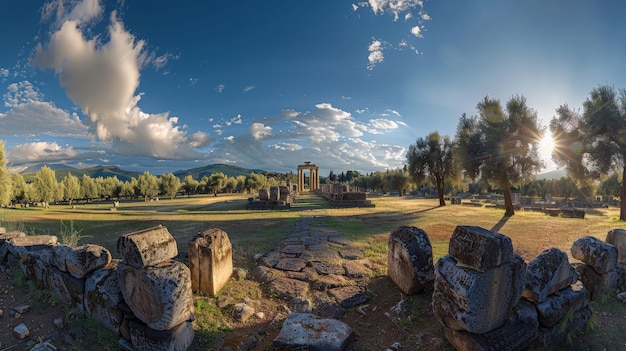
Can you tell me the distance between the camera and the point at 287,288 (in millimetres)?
5199

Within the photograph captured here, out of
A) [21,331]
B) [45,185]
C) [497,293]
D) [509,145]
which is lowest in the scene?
[21,331]

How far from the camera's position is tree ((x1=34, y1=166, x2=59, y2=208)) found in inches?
1909

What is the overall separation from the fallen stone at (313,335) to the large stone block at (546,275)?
2.49 m

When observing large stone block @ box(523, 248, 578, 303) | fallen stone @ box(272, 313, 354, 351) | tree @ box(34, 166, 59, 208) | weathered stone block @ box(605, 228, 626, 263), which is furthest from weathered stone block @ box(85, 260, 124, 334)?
tree @ box(34, 166, 59, 208)

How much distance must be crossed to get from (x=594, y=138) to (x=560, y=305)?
1987 cm

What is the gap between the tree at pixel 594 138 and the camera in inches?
654

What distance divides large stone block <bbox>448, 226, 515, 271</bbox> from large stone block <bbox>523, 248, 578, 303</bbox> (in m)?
0.99

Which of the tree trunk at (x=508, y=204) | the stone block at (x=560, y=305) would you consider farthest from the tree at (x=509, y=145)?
the stone block at (x=560, y=305)

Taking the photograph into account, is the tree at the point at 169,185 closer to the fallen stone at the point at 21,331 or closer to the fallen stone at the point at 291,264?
the fallen stone at the point at 291,264

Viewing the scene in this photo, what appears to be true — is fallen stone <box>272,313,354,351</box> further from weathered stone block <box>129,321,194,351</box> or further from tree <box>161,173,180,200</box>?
tree <box>161,173,180,200</box>

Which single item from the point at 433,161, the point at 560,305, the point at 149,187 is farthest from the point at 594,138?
the point at 149,187

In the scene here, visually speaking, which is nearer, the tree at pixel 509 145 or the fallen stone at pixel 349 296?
the fallen stone at pixel 349 296

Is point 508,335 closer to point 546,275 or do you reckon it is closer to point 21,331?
point 546,275

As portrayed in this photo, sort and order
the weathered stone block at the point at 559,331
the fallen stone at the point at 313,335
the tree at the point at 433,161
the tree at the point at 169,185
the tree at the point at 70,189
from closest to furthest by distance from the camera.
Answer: the fallen stone at the point at 313,335, the weathered stone block at the point at 559,331, the tree at the point at 433,161, the tree at the point at 70,189, the tree at the point at 169,185
